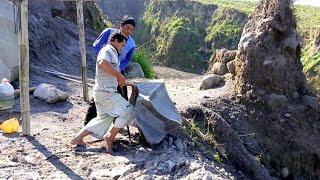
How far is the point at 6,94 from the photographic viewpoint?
625 cm

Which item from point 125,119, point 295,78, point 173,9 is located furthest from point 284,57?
point 173,9

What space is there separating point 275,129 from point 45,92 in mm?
3788

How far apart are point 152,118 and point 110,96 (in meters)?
0.53

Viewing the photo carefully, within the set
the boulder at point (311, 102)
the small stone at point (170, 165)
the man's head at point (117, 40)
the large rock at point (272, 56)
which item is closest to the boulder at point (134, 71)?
the large rock at point (272, 56)

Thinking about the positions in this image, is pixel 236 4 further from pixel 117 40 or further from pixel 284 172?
pixel 117 40

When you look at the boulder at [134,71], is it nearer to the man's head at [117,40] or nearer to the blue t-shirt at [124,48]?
the blue t-shirt at [124,48]

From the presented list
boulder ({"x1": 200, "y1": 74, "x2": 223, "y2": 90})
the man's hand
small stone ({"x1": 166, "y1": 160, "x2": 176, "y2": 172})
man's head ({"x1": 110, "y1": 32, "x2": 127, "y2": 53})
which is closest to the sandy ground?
small stone ({"x1": 166, "y1": 160, "x2": 176, "y2": 172})

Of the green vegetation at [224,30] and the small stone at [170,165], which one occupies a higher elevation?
the small stone at [170,165]

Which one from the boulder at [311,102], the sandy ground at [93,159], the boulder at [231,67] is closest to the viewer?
the sandy ground at [93,159]

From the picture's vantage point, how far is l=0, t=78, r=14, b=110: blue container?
616 cm

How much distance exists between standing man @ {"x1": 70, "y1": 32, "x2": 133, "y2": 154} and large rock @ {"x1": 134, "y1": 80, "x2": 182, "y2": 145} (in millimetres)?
164

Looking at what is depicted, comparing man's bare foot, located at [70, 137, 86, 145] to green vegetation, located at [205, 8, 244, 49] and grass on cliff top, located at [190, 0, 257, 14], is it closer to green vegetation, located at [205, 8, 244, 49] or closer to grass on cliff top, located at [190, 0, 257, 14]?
green vegetation, located at [205, 8, 244, 49]

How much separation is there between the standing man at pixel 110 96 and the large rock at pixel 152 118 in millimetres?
164

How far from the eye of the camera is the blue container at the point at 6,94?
6164mm
